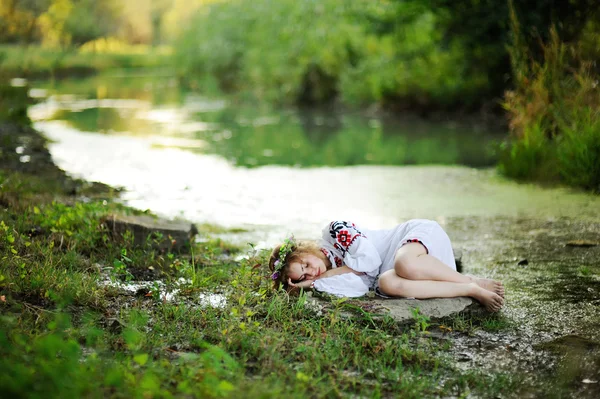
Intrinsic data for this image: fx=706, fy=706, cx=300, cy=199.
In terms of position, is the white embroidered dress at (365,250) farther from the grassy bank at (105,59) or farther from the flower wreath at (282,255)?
the grassy bank at (105,59)

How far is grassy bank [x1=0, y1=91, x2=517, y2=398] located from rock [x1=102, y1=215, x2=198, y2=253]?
5 centimetres

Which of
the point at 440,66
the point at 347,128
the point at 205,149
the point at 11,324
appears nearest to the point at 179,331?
the point at 11,324

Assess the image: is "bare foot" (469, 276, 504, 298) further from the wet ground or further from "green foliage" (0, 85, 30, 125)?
"green foliage" (0, 85, 30, 125)

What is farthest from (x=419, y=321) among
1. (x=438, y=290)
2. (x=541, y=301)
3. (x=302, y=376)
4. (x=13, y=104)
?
(x=13, y=104)

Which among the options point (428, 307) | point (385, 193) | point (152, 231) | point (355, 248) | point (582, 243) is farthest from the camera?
point (385, 193)

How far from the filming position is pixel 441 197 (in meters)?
6.87

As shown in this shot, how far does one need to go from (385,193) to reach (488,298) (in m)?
3.79

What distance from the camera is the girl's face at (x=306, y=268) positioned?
3645mm

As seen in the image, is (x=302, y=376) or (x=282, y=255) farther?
(x=282, y=255)

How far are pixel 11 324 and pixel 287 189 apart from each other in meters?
4.86

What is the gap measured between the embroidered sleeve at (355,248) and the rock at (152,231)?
1.37 metres

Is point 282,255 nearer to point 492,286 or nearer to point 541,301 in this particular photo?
point 492,286

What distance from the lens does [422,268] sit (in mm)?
3518

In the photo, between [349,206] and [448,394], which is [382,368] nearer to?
[448,394]
